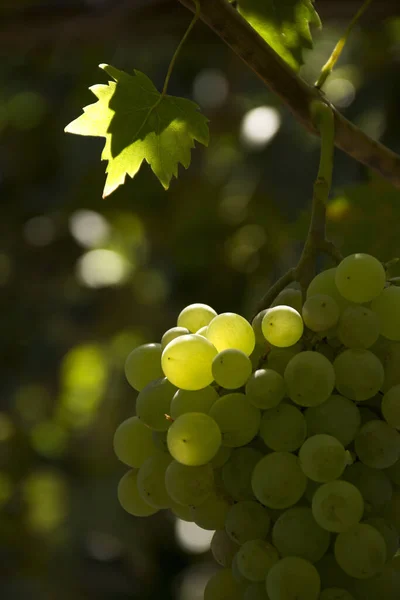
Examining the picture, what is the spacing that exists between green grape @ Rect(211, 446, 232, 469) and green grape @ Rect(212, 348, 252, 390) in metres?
0.05

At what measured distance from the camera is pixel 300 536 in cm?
58

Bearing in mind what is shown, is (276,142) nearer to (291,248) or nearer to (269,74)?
(291,248)

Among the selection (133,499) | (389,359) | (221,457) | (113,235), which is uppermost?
(389,359)

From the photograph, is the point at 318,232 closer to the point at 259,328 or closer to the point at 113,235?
the point at 259,328

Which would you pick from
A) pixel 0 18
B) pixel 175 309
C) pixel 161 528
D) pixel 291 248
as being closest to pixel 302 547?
pixel 0 18

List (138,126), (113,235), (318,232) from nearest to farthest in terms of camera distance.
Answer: (318,232), (138,126), (113,235)

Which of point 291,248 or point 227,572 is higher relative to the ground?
point 227,572

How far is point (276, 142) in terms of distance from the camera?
165 centimetres

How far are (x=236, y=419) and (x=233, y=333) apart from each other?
68 millimetres

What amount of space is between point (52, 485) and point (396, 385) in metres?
2.79

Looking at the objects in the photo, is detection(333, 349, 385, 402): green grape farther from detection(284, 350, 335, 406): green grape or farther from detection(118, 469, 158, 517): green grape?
detection(118, 469, 158, 517): green grape

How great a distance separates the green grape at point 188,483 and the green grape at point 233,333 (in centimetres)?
10

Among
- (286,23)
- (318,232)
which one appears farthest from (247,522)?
(286,23)

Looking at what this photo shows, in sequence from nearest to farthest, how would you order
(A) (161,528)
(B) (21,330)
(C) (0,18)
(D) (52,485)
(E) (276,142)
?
(C) (0,18), (E) (276,142), (B) (21,330), (A) (161,528), (D) (52,485)
